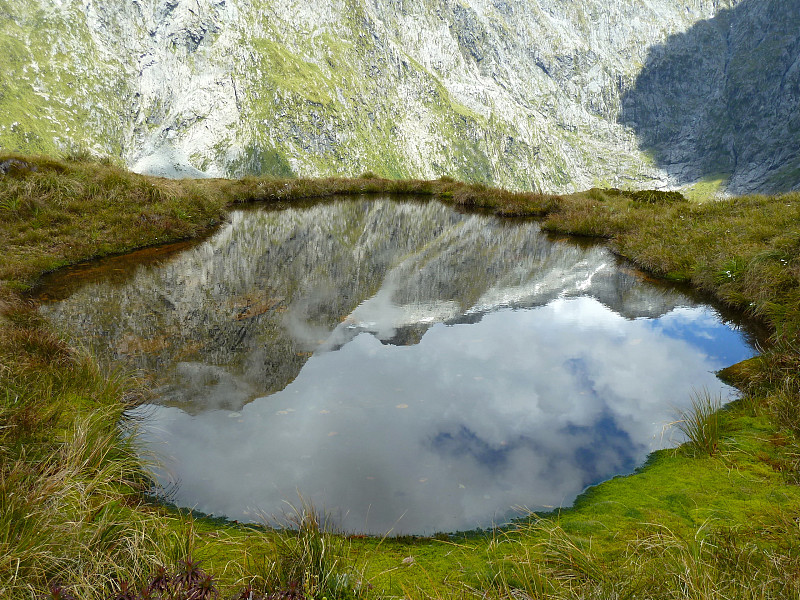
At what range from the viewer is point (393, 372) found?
27.1ft

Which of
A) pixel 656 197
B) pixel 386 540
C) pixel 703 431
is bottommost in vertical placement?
pixel 386 540

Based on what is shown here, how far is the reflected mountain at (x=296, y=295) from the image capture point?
831 centimetres

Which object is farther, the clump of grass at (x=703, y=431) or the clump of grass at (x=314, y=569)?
the clump of grass at (x=703, y=431)

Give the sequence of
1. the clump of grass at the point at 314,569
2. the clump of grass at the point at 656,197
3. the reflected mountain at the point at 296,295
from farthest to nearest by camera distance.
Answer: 1. the clump of grass at the point at 656,197
2. the reflected mountain at the point at 296,295
3. the clump of grass at the point at 314,569

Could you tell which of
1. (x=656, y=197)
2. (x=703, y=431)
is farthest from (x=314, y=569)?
(x=656, y=197)

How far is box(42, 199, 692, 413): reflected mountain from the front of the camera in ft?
27.3

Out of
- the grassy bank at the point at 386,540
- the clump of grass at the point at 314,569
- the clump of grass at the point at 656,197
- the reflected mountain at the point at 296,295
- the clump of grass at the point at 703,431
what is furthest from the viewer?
the clump of grass at the point at 656,197

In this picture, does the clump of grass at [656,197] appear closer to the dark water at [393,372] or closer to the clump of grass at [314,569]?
the dark water at [393,372]

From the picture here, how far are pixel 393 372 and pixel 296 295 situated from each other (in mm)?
5043

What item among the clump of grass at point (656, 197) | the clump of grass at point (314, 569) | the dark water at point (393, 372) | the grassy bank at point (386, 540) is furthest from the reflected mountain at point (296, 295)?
the clump of grass at point (656, 197)

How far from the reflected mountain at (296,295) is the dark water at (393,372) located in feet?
0.23

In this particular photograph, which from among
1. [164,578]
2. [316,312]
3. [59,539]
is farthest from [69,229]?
[164,578]

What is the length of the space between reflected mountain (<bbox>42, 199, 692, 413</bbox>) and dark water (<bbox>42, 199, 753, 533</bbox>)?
70mm

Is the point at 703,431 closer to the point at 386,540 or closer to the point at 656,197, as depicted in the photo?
the point at 386,540
